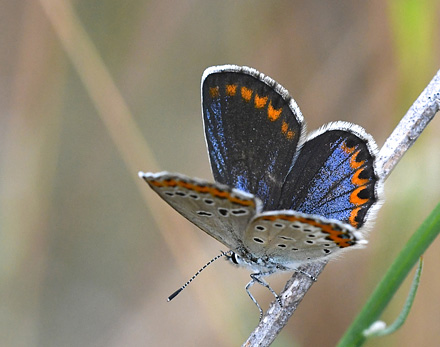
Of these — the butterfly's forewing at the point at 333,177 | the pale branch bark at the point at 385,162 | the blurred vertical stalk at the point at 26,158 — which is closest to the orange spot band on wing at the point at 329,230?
the pale branch bark at the point at 385,162

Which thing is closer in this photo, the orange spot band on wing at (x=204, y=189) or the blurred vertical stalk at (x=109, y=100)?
the orange spot band on wing at (x=204, y=189)

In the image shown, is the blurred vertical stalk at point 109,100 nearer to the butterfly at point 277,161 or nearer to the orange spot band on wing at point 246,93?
the butterfly at point 277,161

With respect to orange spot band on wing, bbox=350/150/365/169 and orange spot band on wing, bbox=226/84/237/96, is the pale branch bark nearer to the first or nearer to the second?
orange spot band on wing, bbox=350/150/365/169

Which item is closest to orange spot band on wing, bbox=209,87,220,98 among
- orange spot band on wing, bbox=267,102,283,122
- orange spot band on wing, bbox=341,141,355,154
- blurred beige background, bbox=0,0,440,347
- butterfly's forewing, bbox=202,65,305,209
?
butterfly's forewing, bbox=202,65,305,209

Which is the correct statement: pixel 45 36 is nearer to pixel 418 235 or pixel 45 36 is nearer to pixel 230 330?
pixel 230 330

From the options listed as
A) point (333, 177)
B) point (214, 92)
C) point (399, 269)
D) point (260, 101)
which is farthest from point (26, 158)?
point (399, 269)

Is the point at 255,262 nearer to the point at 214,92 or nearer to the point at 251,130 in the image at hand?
the point at 251,130
